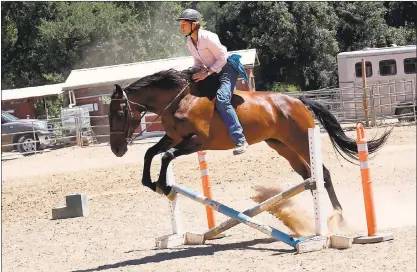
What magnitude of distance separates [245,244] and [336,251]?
1.33 metres

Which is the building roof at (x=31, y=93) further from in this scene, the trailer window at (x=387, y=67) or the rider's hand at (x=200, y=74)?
the rider's hand at (x=200, y=74)

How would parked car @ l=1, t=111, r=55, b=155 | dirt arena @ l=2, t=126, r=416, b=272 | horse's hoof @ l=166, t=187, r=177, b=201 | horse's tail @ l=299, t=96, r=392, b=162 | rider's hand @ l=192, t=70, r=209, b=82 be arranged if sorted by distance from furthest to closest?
parked car @ l=1, t=111, r=55, b=155, horse's tail @ l=299, t=96, r=392, b=162, horse's hoof @ l=166, t=187, r=177, b=201, rider's hand @ l=192, t=70, r=209, b=82, dirt arena @ l=2, t=126, r=416, b=272

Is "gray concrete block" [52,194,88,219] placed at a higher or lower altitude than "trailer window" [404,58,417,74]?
lower

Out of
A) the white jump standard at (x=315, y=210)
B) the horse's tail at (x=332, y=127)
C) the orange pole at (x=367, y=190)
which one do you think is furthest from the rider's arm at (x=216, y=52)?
the orange pole at (x=367, y=190)

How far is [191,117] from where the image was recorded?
316 inches

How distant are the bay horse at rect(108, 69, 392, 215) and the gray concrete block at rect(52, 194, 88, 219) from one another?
160 inches

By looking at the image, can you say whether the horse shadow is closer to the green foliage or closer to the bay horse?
the bay horse

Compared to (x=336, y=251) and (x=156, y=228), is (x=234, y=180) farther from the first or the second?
(x=336, y=251)

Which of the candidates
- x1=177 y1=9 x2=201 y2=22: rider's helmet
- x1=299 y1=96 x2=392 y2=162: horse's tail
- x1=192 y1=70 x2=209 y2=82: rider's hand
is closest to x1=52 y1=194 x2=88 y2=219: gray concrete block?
x1=299 y1=96 x2=392 y2=162: horse's tail

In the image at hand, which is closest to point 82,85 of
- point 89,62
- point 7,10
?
point 89,62

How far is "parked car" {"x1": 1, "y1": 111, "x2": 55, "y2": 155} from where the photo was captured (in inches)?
994

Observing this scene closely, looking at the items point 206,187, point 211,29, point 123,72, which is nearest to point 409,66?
point 123,72

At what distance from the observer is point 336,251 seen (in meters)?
7.20

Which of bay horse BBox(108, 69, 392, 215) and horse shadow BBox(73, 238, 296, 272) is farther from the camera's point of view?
bay horse BBox(108, 69, 392, 215)
